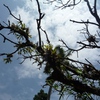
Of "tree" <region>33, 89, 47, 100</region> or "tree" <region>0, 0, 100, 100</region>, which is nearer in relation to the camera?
"tree" <region>0, 0, 100, 100</region>

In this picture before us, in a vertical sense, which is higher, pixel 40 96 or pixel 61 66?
pixel 40 96

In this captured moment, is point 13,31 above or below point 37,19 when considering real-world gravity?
above

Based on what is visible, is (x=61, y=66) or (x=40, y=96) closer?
(x=61, y=66)

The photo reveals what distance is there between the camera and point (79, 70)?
4387 mm

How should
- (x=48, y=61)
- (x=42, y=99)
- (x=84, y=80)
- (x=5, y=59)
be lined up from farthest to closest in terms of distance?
(x=42, y=99), (x=5, y=59), (x=84, y=80), (x=48, y=61)

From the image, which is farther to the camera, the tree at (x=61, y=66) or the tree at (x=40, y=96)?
the tree at (x=40, y=96)

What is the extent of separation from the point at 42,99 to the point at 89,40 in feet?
88.4

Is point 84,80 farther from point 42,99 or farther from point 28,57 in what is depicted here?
point 42,99

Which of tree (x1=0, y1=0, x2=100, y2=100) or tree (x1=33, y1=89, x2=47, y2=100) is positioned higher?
tree (x1=33, y1=89, x2=47, y2=100)

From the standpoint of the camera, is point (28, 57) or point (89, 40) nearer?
point (28, 57)

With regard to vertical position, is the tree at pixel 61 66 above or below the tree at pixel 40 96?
below

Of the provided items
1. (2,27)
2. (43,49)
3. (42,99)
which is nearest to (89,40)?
(43,49)

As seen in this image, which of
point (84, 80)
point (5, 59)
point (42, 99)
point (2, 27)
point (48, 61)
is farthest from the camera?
point (42, 99)

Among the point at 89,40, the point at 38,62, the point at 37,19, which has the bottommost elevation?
the point at 38,62
